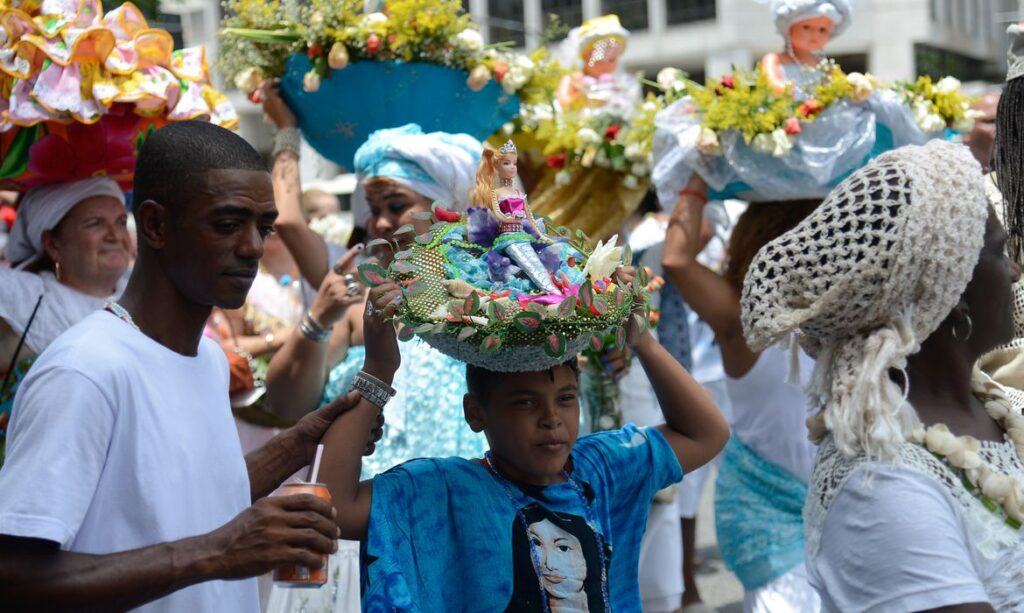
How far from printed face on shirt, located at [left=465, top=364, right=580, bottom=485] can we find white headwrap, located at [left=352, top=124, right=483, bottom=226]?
124cm

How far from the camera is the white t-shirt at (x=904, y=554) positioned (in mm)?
2326

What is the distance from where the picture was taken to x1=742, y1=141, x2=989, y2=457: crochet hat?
2.45 m

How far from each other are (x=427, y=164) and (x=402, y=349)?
0.60 metres

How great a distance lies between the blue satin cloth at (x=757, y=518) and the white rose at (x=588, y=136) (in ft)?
4.88

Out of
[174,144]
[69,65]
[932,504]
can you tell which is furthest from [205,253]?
[69,65]

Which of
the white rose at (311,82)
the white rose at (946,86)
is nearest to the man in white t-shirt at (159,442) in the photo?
the white rose at (311,82)

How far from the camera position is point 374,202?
425 cm

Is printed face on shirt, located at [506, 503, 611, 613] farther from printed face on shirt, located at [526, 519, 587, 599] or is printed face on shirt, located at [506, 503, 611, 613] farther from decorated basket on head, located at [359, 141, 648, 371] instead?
decorated basket on head, located at [359, 141, 648, 371]

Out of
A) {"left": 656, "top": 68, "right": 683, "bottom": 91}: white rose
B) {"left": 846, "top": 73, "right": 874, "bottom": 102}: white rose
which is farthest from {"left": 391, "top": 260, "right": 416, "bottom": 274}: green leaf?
{"left": 656, "top": 68, "right": 683, "bottom": 91}: white rose

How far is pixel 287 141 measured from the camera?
16.3 ft

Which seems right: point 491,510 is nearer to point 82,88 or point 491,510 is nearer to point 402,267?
point 402,267

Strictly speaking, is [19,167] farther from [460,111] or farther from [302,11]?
[460,111]

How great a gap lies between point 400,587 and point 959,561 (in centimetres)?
114

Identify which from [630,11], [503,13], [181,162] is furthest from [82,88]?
[503,13]
